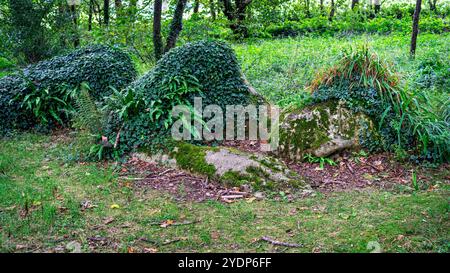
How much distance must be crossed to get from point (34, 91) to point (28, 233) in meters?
4.60

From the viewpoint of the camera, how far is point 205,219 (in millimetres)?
4883

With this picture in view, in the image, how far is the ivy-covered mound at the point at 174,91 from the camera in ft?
22.3

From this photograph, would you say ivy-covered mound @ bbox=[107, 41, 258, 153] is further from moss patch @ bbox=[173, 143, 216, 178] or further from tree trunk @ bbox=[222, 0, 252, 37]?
tree trunk @ bbox=[222, 0, 252, 37]

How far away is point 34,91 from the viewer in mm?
8359

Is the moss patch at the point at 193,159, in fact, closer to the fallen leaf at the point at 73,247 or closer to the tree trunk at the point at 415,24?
the fallen leaf at the point at 73,247

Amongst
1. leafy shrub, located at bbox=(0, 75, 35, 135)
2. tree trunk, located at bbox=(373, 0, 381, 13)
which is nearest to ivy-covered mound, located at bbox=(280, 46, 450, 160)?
leafy shrub, located at bbox=(0, 75, 35, 135)

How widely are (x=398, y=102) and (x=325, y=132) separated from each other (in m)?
1.17

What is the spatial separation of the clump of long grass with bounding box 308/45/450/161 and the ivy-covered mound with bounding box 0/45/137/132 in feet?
12.2

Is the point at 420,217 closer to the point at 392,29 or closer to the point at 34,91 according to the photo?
the point at 34,91

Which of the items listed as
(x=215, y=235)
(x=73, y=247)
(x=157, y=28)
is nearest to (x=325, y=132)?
(x=215, y=235)

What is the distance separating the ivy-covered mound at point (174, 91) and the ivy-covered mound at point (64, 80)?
0.99 meters

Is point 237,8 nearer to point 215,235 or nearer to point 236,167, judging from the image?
point 236,167

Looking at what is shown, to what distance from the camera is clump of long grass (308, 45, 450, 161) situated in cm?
626

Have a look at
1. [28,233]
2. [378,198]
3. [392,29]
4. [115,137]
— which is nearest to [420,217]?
[378,198]
